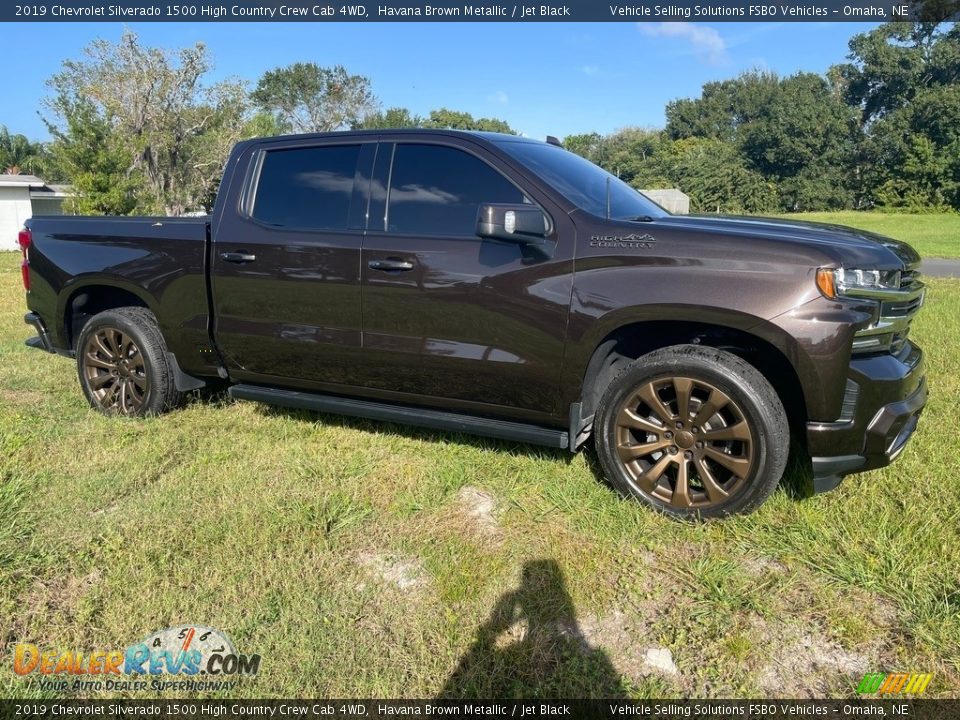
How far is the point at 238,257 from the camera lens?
167 inches

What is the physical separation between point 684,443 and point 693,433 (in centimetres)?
7

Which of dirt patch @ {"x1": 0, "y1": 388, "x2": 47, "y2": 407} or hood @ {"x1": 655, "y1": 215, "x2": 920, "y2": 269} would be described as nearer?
hood @ {"x1": 655, "y1": 215, "x2": 920, "y2": 269}

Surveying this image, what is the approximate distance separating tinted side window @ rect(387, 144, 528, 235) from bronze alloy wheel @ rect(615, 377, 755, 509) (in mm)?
1242

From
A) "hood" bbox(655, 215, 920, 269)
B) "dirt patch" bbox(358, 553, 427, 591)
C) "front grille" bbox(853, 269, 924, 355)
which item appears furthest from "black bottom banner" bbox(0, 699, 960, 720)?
"hood" bbox(655, 215, 920, 269)

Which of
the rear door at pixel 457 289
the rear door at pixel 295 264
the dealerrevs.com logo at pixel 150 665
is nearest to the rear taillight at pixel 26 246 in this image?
the rear door at pixel 295 264

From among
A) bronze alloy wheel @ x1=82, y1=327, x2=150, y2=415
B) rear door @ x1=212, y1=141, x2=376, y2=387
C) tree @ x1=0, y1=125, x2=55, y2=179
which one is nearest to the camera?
rear door @ x1=212, y1=141, x2=376, y2=387

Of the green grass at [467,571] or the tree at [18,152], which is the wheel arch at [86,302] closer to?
the green grass at [467,571]

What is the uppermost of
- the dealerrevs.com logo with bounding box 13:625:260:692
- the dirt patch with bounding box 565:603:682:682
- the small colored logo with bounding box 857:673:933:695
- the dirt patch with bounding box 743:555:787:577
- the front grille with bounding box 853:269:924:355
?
the front grille with bounding box 853:269:924:355

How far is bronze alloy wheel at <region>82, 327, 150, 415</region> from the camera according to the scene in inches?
190

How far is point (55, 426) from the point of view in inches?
184

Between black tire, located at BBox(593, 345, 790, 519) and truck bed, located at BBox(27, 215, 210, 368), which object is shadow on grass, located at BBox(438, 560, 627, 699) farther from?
truck bed, located at BBox(27, 215, 210, 368)

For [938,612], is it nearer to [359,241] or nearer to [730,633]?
[730,633]
